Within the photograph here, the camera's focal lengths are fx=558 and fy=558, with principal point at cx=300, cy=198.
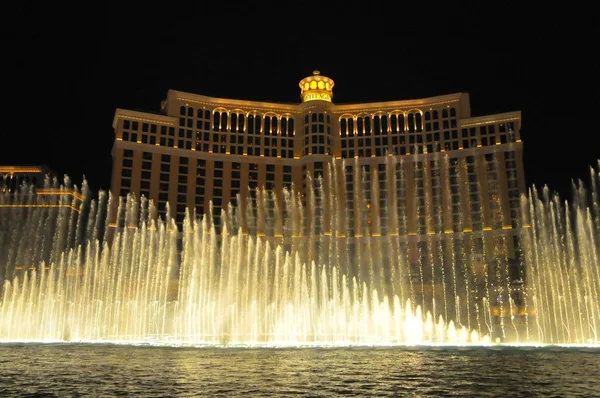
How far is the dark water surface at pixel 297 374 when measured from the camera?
1376 centimetres

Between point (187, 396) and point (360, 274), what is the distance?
65.9m

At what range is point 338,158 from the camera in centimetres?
8500

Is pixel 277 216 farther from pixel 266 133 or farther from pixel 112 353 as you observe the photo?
pixel 112 353

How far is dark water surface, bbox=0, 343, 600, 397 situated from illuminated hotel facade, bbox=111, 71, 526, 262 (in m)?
54.8

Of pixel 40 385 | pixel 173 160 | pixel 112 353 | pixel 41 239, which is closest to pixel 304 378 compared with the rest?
pixel 40 385

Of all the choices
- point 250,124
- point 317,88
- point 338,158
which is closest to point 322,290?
point 338,158

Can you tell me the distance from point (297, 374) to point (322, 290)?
3504cm

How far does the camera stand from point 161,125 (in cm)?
8100

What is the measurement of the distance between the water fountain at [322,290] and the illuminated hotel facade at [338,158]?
2147 mm

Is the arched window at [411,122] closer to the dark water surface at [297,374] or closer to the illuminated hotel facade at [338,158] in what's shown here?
the illuminated hotel facade at [338,158]

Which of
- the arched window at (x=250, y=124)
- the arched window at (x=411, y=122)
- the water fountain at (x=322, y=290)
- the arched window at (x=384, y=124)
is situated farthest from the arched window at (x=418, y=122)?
the arched window at (x=250, y=124)

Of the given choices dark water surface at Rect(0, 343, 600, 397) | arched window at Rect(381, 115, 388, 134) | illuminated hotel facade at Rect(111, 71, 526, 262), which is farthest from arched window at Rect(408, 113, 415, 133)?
dark water surface at Rect(0, 343, 600, 397)

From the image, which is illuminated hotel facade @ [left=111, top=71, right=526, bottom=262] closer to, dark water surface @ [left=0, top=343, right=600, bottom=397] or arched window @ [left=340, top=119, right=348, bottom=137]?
arched window @ [left=340, top=119, right=348, bottom=137]

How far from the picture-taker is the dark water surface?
542 inches
